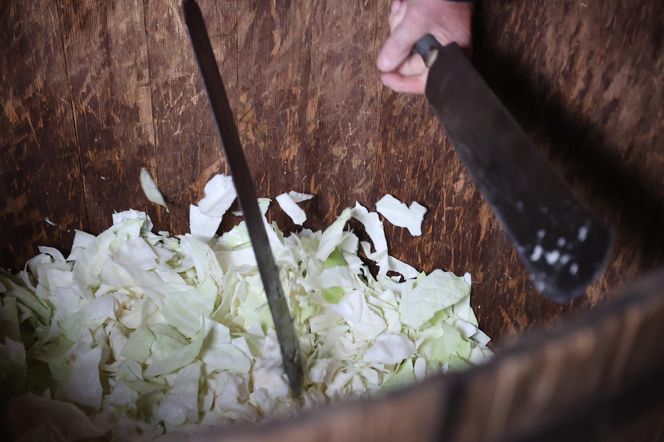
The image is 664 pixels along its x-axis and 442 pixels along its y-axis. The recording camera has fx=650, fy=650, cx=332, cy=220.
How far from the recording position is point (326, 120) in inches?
47.4

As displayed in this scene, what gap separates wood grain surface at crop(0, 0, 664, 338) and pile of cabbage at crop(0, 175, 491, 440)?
48 mm

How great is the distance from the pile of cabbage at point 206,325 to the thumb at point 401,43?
325 millimetres

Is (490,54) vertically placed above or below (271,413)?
above

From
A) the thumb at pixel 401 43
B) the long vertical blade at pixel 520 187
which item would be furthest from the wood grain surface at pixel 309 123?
the long vertical blade at pixel 520 187

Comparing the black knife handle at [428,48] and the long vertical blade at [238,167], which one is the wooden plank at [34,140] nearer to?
the long vertical blade at [238,167]

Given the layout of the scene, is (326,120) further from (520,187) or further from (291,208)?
(520,187)

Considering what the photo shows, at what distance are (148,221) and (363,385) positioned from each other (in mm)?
531

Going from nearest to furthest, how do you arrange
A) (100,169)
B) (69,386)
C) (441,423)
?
(441,423) < (69,386) < (100,169)

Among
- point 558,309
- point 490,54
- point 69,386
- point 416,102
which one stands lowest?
point 69,386

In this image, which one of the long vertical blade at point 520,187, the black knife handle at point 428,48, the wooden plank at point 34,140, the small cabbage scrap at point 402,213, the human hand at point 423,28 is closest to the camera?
the long vertical blade at point 520,187

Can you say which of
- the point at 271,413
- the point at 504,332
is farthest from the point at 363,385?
the point at 504,332

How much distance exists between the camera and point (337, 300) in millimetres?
1226

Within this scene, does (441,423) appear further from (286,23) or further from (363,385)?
(286,23)

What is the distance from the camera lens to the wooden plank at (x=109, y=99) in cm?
109
